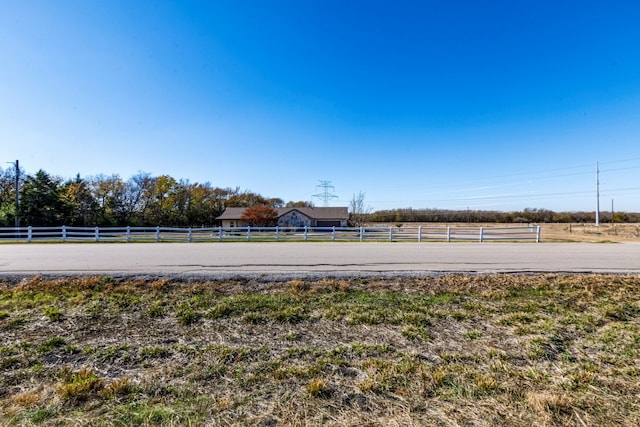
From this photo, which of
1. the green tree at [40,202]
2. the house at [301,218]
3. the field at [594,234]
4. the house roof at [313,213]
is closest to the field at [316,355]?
the field at [594,234]

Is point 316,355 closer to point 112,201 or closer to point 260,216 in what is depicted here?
point 260,216

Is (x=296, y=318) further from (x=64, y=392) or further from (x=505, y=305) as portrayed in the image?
(x=505, y=305)

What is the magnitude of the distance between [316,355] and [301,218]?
135 feet

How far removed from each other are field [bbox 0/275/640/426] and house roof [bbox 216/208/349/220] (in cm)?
3801

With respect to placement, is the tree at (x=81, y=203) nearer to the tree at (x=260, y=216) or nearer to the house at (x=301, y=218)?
the house at (x=301, y=218)

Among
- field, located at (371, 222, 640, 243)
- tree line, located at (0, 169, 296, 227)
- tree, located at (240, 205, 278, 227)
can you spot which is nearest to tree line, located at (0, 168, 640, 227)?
tree line, located at (0, 169, 296, 227)

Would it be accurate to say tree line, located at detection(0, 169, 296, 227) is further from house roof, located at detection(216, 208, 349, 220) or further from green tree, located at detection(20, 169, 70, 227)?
house roof, located at detection(216, 208, 349, 220)

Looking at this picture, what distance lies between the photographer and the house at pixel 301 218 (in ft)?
143

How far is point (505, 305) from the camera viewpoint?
17.0 feet

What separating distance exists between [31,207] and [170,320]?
108 ft

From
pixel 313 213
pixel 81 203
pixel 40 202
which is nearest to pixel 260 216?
pixel 313 213

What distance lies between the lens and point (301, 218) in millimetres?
44594

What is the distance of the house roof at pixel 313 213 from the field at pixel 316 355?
3801cm

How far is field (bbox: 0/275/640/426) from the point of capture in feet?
8.02
